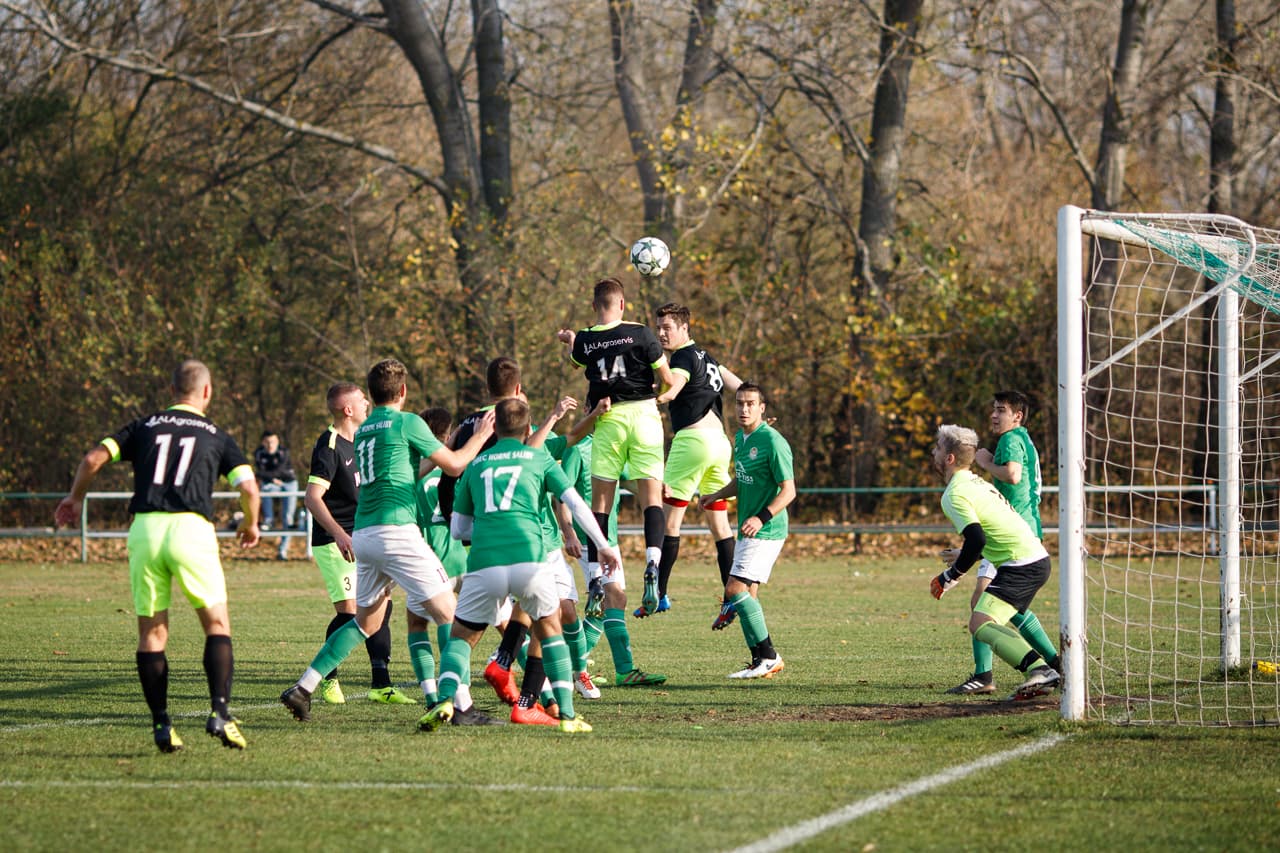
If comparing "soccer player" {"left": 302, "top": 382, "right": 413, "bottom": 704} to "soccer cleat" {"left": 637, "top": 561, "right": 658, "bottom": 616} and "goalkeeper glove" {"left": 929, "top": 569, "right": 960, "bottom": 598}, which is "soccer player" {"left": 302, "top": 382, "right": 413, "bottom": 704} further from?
"goalkeeper glove" {"left": 929, "top": 569, "right": 960, "bottom": 598}

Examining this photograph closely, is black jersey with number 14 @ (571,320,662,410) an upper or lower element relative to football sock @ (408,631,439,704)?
upper

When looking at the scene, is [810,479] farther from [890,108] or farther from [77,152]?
[77,152]

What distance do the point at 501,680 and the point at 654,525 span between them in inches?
80.0

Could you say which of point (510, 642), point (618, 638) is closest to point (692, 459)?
point (618, 638)

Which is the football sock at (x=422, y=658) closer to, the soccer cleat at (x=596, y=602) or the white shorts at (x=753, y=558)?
the soccer cleat at (x=596, y=602)

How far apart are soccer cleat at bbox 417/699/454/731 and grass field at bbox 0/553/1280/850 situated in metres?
0.09

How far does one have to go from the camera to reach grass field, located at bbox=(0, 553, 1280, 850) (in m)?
5.39

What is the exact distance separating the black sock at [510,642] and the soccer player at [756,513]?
73.5 inches

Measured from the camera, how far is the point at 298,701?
8.00 meters

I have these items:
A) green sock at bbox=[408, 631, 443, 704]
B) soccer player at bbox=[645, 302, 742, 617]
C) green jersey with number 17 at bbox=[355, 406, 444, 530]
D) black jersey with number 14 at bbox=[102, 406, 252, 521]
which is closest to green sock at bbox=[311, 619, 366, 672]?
green sock at bbox=[408, 631, 443, 704]

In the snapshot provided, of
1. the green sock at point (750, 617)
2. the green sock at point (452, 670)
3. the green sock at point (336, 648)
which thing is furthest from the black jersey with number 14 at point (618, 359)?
the green sock at point (452, 670)

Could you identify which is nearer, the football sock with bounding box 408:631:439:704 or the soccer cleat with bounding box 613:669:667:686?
the football sock with bounding box 408:631:439:704

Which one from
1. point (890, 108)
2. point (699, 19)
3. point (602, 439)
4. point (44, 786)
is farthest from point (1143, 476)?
point (44, 786)

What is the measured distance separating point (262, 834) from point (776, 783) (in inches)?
89.1
